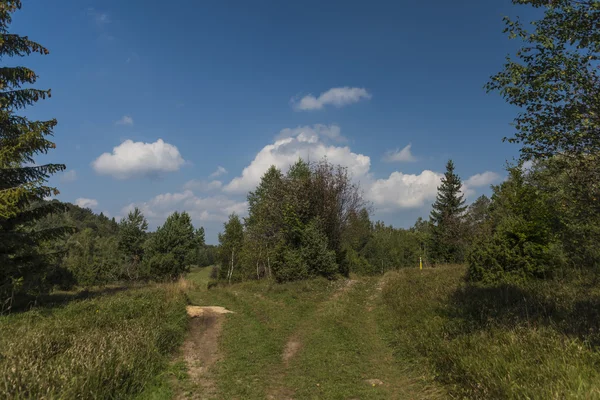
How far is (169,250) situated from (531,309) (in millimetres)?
44502

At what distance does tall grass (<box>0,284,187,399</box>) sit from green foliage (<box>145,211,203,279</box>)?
3127cm

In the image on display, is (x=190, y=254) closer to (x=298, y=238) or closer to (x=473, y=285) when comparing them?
(x=298, y=238)

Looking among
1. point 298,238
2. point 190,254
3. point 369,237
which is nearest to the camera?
point 298,238

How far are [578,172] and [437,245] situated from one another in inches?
1572

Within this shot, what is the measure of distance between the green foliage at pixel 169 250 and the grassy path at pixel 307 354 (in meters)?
27.3

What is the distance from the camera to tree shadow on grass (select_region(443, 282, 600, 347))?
8.17 metres

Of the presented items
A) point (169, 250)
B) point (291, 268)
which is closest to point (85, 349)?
point (291, 268)

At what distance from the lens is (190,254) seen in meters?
48.7

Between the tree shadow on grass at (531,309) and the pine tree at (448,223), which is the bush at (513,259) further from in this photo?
the pine tree at (448,223)

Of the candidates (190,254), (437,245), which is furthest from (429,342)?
(190,254)

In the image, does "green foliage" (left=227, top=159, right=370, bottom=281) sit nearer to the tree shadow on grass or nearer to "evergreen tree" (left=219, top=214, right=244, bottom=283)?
the tree shadow on grass

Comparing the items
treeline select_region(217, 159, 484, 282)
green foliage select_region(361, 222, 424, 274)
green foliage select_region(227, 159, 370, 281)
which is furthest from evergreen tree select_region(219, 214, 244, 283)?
green foliage select_region(361, 222, 424, 274)

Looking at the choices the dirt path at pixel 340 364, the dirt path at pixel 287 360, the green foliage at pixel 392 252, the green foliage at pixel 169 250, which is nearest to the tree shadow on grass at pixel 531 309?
the dirt path at pixel 340 364

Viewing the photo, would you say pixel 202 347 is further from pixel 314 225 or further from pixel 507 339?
pixel 314 225
